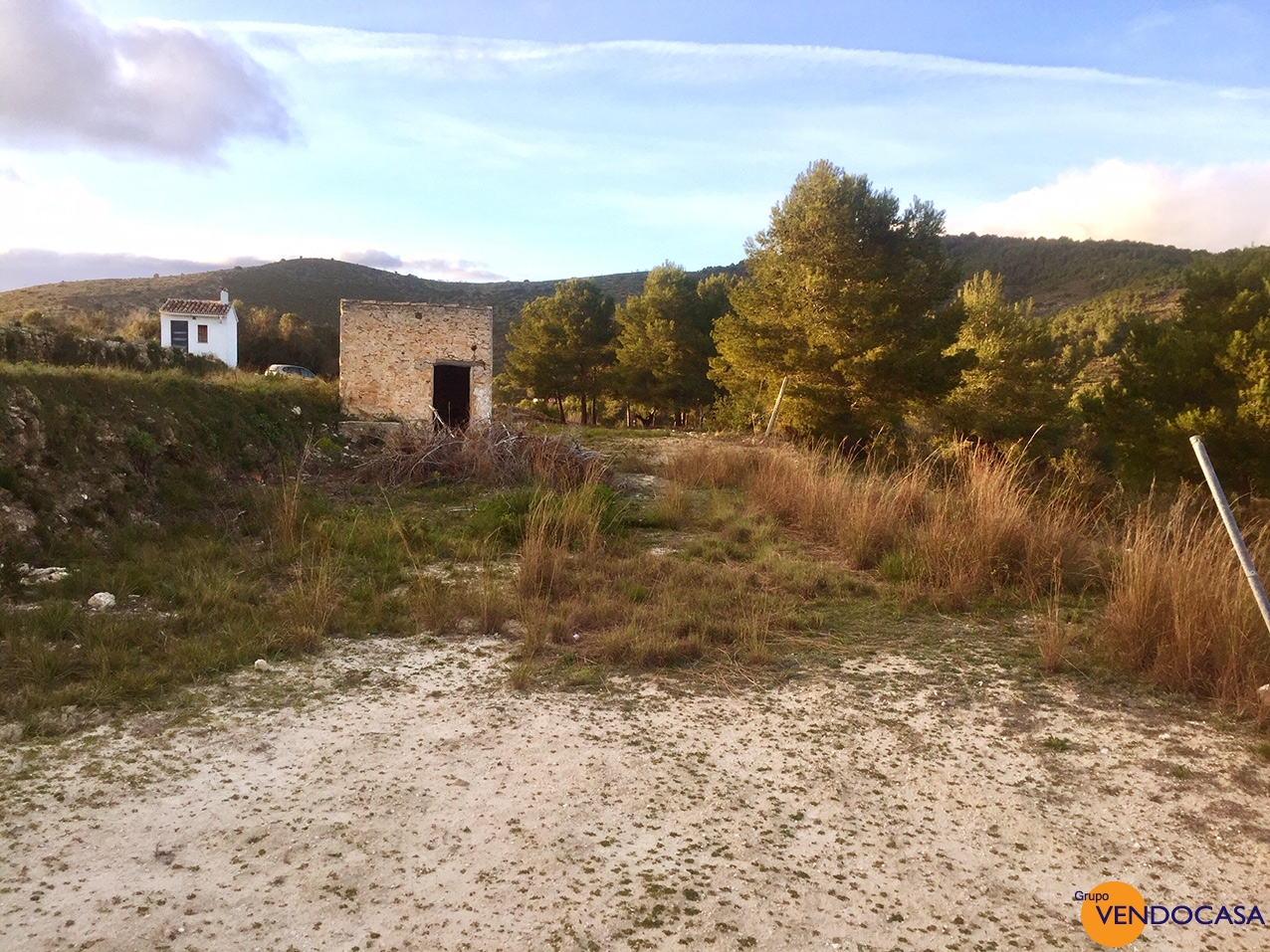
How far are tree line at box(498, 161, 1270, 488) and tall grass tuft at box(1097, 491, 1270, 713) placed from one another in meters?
8.64

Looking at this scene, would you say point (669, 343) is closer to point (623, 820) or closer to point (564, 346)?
point (564, 346)

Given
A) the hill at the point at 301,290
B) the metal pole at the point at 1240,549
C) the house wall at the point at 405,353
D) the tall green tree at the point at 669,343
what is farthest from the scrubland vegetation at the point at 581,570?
the hill at the point at 301,290

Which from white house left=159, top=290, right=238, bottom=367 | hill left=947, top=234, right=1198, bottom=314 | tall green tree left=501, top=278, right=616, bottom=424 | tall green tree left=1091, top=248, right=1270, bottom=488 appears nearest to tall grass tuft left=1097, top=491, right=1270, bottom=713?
tall green tree left=1091, top=248, right=1270, bottom=488

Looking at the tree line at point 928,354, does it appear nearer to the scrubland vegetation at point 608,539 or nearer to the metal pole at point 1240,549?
the scrubland vegetation at point 608,539

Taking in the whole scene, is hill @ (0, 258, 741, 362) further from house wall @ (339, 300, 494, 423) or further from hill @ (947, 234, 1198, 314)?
house wall @ (339, 300, 494, 423)

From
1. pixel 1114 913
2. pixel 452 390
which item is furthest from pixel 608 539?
pixel 452 390

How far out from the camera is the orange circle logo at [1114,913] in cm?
251

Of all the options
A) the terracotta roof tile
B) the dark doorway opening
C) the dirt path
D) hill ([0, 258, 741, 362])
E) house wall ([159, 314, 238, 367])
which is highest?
hill ([0, 258, 741, 362])

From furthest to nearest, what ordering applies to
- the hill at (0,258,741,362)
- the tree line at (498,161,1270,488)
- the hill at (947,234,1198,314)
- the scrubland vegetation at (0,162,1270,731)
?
1. the hill at (947,234,1198,314)
2. the hill at (0,258,741,362)
3. the tree line at (498,161,1270,488)
4. the scrubland vegetation at (0,162,1270,731)

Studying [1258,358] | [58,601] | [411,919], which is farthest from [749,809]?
[1258,358]

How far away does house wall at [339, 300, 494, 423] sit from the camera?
49.4ft

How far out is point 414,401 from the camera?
1538 centimetres

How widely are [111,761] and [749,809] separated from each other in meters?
2.83

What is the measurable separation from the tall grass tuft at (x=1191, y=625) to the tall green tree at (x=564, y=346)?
2814 centimetres
